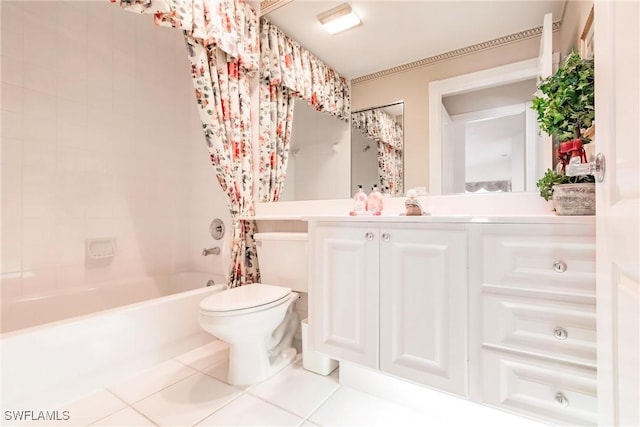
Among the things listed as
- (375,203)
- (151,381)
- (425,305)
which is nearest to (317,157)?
(375,203)

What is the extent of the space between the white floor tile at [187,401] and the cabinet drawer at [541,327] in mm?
1164

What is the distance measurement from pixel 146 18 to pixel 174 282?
2.23 m

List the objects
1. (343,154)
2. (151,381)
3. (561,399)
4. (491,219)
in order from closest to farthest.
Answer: (561,399) → (491,219) → (151,381) → (343,154)

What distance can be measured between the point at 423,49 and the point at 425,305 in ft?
4.68

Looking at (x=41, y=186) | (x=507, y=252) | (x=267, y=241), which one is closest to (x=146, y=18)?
(x=41, y=186)

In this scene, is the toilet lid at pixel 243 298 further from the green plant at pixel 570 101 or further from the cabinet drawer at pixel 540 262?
the green plant at pixel 570 101

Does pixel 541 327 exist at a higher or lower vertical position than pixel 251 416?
higher

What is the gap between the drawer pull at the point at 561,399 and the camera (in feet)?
2.99

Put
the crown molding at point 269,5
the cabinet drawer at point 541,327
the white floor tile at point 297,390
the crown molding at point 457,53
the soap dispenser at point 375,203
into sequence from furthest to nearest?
1. the crown molding at point 269,5
2. the soap dispenser at point 375,203
3. the crown molding at point 457,53
4. the white floor tile at point 297,390
5. the cabinet drawer at point 541,327

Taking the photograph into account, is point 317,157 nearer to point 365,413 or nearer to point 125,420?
point 365,413

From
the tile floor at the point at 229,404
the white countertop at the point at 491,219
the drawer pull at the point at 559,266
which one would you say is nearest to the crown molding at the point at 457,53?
the white countertop at the point at 491,219

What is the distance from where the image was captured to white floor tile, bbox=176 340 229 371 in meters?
1.67

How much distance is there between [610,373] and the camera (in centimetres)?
62

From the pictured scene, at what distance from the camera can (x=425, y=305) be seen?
3.74ft
